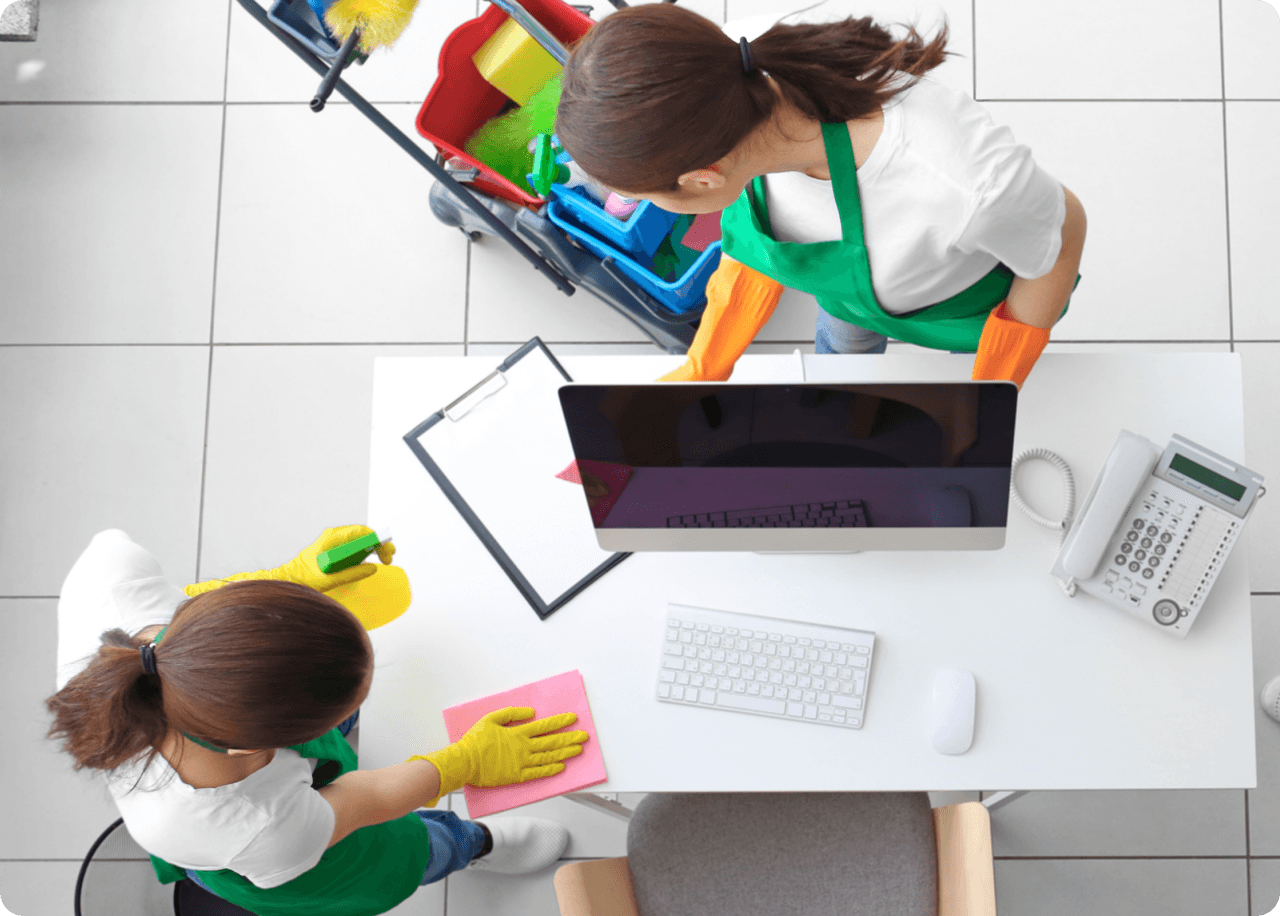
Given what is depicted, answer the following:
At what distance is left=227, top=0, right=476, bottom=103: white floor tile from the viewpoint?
2.32 m

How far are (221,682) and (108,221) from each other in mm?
1745

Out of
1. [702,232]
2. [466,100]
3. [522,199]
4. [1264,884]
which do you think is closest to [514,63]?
[466,100]

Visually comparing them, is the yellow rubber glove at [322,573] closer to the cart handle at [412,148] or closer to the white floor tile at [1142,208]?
the cart handle at [412,148]

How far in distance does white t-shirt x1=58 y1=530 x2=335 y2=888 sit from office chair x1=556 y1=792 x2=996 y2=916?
50cm

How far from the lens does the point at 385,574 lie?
1460 millimetres

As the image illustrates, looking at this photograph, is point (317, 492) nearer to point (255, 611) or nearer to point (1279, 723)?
point (255, 611)

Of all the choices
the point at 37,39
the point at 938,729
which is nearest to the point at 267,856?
the point at 938,729

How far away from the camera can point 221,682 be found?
3.61 ft

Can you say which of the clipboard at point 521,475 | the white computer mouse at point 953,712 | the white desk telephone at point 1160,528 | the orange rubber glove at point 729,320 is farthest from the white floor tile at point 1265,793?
the clipboard at point 521,475

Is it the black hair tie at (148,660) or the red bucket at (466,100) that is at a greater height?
the red bucket at (466,100)

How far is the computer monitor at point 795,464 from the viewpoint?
110cm

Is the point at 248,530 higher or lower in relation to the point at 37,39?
lower

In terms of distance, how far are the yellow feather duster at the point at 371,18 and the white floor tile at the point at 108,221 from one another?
3.45ft

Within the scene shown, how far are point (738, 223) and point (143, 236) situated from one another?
68.7 inches
